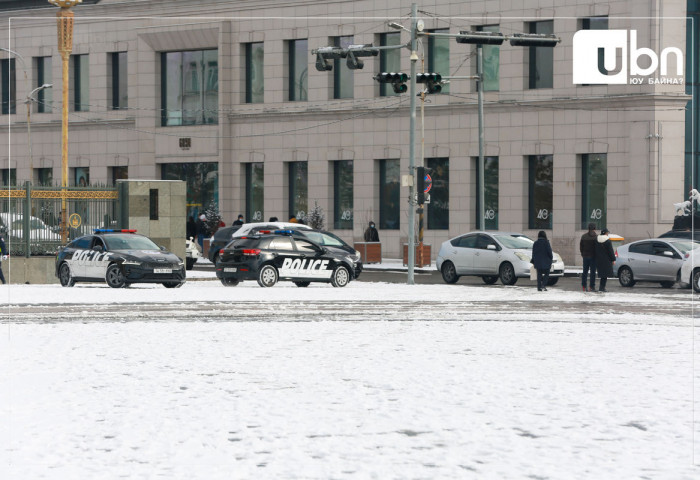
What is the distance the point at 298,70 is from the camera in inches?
2122

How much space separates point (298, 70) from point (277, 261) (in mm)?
25411

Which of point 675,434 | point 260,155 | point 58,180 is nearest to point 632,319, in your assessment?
point 675,434

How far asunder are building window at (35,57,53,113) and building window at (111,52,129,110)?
143 inches

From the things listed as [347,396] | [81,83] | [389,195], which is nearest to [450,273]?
[389,195]

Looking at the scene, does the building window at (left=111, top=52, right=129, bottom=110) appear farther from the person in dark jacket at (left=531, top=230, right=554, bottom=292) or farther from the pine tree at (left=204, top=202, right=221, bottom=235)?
the person in dark jacket at (left=531, top=230, right=554, bottom=292)

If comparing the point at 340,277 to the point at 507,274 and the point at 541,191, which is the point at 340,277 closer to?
the point at 507,274

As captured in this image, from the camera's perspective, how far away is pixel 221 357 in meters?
13.5

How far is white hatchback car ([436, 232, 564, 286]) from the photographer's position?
3222 cm

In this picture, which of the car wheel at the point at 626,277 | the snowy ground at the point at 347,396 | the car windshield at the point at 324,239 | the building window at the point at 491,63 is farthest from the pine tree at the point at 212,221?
the snowy ground at the point at 347,396

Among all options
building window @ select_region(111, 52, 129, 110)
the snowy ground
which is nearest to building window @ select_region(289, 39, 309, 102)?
building window @ select_region(111, 52, 129, 110)

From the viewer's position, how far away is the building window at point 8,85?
200ft

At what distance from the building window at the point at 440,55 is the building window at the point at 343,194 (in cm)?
580

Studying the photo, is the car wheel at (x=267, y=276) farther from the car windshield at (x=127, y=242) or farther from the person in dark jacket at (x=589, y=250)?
the person in dark jacket at (x=589, y=250)

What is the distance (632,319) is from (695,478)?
1316 centimetres
